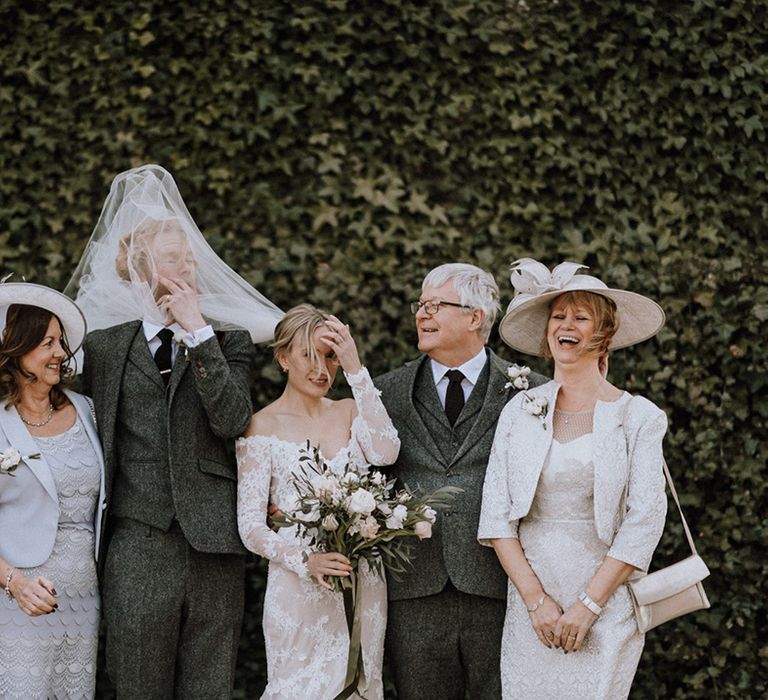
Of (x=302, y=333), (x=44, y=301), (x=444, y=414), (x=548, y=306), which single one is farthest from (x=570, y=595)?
(x=44, y=301)

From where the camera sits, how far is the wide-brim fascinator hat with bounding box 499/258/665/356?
4.16m

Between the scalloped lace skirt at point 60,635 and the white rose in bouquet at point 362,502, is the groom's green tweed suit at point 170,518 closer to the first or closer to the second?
the scalloped lace skirt at point 60,635

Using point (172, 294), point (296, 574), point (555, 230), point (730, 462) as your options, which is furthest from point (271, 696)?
point (555, 230)

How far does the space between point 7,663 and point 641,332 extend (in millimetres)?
2757

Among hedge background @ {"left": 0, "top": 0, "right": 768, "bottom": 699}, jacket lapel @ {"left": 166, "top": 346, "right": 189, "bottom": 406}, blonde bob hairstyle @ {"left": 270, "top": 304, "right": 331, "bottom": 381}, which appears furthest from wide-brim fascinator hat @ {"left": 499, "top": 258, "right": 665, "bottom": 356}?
hedge background @ {"left": 0, "top": 0, "right": 768, "bottom": 699}

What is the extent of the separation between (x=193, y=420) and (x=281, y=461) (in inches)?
15.7

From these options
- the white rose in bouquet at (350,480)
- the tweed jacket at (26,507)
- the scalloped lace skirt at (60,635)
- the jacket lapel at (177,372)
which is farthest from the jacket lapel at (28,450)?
the white rose in bouquet at (350,480)

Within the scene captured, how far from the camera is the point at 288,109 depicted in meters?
6.27

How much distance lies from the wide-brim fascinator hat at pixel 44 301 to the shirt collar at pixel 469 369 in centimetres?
144

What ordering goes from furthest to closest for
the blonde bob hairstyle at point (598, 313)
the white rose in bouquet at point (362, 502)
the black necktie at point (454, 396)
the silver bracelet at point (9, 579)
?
1. the black necktie at point (454, 396)
2. the blonde bob hairstyle at point (598, 313)
3. the silver bracelet at point (9, 579)
4. the white rose in bouquet at point (362, 502)

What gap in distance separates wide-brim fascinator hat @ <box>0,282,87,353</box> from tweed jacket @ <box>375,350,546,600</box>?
1310mm

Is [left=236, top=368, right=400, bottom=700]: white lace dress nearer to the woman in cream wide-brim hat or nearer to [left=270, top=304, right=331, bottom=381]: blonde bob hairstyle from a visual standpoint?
[left=270, top=304, right=331, bottom=381]: blonde bob hairstyle

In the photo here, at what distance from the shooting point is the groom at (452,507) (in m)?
4.29

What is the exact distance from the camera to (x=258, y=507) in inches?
165
